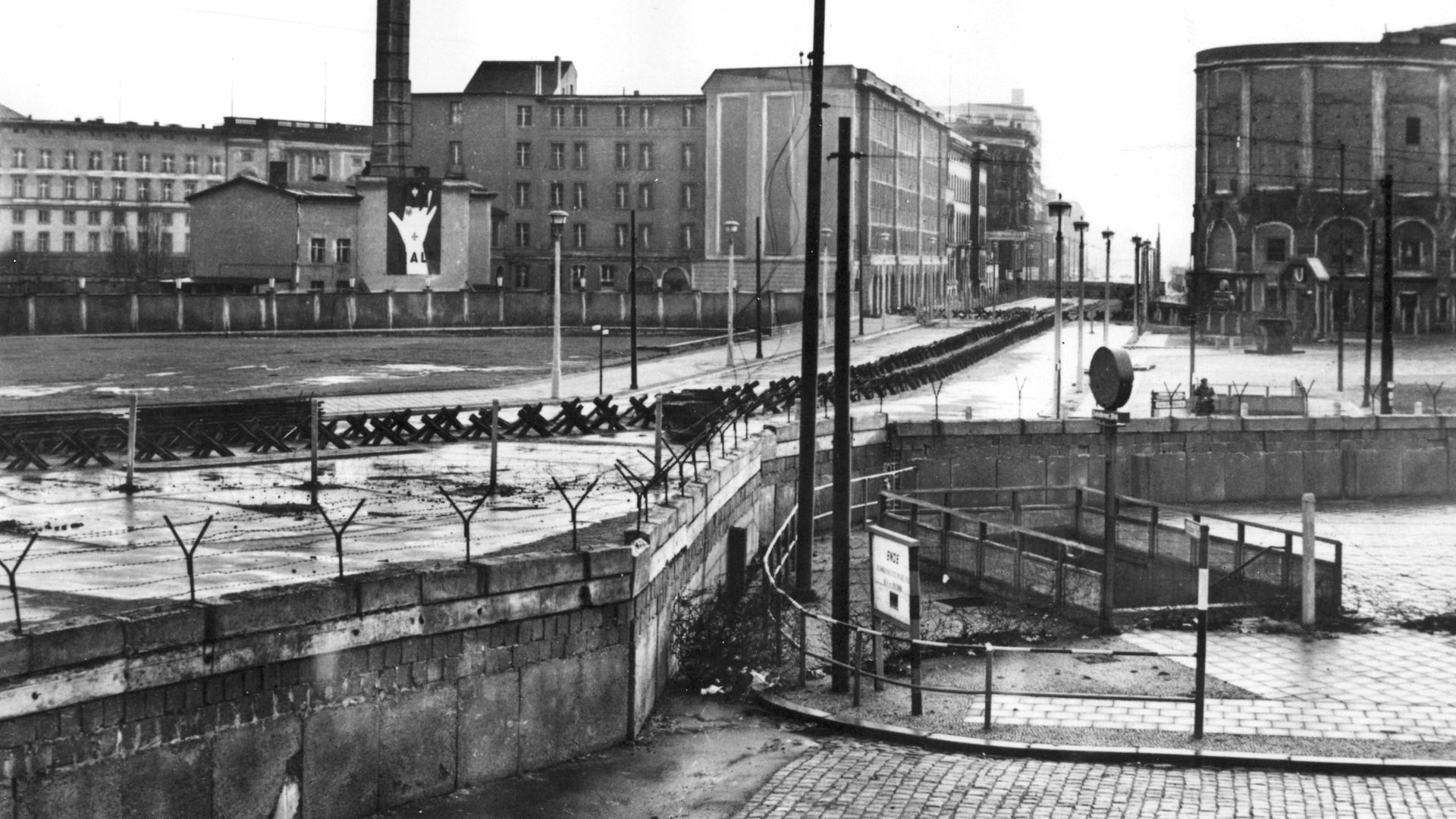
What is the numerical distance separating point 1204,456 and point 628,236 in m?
62.3

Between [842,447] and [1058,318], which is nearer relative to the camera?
[842,447]

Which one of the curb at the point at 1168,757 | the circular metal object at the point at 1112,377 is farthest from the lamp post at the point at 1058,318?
the curb at the point at 1168,757

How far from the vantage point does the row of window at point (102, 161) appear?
101312 millimetres

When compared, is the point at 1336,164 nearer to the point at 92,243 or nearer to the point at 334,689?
the point at 92,243

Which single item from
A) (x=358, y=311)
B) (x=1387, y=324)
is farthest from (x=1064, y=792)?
(x=358, y=311)

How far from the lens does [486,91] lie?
335ft

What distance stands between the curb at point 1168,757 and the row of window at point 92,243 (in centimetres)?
9343

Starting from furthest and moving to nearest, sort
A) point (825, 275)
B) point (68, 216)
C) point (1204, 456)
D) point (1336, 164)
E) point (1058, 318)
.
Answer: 1. point (68, 216)
2. point (1336, 164)
3. point (825, 275)
4. point (1058, 318)
5. point (1204, 456)

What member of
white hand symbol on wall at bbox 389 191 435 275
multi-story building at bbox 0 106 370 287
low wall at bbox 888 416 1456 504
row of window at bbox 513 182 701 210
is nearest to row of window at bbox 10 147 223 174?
multi-story building at bbox 0 106 370 287

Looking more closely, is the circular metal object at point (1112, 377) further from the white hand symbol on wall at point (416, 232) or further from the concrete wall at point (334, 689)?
the white hand symbol on wall at point (416, 232)

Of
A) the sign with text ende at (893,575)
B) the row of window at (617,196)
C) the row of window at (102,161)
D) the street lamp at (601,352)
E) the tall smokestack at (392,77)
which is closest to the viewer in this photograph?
the sign with text ende at (893,575)

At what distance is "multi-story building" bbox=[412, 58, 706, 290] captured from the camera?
99.7 meters

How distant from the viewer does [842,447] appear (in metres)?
19.0

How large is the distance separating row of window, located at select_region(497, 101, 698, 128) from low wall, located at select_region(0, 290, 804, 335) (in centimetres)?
1810
